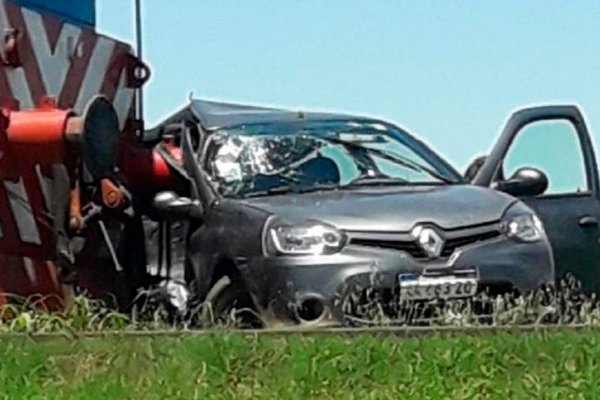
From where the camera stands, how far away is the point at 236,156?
10.5 metres

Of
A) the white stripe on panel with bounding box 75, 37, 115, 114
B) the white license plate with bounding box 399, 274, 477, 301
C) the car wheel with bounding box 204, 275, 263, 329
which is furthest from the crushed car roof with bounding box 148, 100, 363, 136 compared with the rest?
the white license plate with bounding box 399, 274, 477, 301

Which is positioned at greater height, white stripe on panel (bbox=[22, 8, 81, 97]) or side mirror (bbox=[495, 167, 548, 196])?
white stripe on panel (bbox=[22, 8, 81, 97])

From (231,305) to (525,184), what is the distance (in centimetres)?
225

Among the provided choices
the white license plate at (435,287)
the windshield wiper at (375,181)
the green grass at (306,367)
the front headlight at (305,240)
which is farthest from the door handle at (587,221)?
the green grass at (306,367)

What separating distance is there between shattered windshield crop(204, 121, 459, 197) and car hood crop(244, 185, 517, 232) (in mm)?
254

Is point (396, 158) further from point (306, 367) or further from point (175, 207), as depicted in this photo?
point (306, 367)

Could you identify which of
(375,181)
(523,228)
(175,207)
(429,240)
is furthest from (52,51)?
(523,228)

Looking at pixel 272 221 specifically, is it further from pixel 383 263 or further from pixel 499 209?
pixel 499 209

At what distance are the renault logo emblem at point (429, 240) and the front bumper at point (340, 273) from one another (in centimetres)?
7

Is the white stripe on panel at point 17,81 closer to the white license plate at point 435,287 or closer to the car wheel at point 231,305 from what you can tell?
the car wheel at point 231,305

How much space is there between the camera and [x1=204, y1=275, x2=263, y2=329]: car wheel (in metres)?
9.45

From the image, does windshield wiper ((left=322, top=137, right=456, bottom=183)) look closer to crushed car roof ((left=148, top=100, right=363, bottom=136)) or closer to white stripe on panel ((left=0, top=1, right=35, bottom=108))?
crushed car roof ((left=148, top=100, right=363, bottom=136))

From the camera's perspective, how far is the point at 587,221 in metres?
11.3

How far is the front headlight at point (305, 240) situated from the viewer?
9.21 meters
